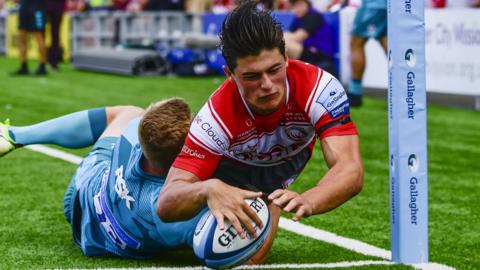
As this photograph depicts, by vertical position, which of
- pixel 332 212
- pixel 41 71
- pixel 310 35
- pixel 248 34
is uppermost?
pixel 248 34

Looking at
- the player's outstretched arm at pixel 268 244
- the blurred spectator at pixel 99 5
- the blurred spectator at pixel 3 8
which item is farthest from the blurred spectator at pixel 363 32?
the blurred spectator at pixel 3 8

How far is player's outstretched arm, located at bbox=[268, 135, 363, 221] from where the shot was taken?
12.0 ft

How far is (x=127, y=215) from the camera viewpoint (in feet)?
15.8

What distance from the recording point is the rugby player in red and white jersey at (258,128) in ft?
12.5

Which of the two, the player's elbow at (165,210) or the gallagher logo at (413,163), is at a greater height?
the gallagher logo at (413,163)

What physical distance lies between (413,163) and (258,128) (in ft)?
2.28

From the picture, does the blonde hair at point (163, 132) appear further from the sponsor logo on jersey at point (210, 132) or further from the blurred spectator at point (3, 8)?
the blurred spectator at point (3, 8)

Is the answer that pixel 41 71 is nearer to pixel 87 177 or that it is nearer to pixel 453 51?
pixel 453 51

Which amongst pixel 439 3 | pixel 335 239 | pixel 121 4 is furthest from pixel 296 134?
pixel 121 4

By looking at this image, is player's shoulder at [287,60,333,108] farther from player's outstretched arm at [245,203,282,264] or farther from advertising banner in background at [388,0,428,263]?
player's outstretched arm at [245,203,282,264]

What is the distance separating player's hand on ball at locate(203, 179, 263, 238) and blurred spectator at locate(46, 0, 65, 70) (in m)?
16.9

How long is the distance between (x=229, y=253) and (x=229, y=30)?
865mm

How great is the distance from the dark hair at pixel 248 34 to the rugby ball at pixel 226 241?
580 mm

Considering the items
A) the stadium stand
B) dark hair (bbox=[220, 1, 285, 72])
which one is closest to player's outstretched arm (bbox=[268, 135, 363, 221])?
dark hair (bbox=[220, 1, 285, 72])
